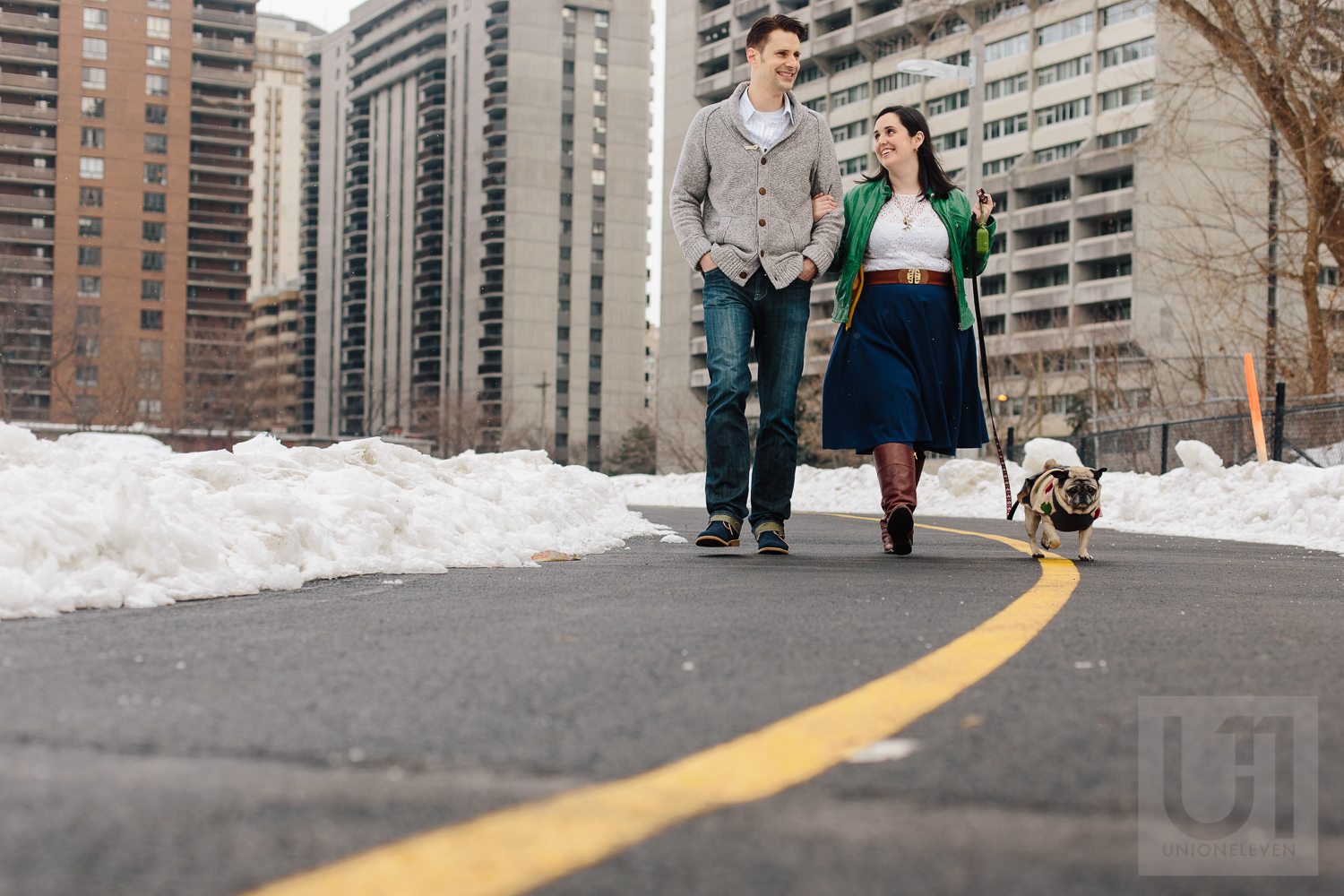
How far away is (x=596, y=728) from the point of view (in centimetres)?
207

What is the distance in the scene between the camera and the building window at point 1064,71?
82.1 meters

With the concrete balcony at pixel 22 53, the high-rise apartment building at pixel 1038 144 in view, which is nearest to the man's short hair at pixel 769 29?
the high-rise apartment building at pixel 1038 144

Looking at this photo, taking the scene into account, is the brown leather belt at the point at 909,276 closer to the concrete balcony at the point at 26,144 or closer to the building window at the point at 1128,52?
the building window at the point at 1128,52

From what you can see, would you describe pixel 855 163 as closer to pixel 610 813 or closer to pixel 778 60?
pixel 778 60

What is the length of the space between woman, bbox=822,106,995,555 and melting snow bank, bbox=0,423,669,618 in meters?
1.57

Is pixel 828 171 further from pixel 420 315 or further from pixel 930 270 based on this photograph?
pixel 420 315

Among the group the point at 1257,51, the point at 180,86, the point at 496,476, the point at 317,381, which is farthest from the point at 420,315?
the point at 496,476

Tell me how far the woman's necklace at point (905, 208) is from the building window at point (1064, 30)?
273 feet

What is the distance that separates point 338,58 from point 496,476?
16357cm

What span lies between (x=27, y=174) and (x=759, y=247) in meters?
127

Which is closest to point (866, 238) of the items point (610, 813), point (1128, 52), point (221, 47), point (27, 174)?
point (610, 813)

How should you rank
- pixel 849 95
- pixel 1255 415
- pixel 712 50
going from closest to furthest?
1. pixel 1255 415
2. pixel 849 95
3. pixel 712 50

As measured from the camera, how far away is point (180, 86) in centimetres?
12362

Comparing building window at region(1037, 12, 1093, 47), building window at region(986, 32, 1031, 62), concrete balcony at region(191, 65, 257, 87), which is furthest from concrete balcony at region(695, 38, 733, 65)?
concrete balcony at region(191, 65, 257, 87)
